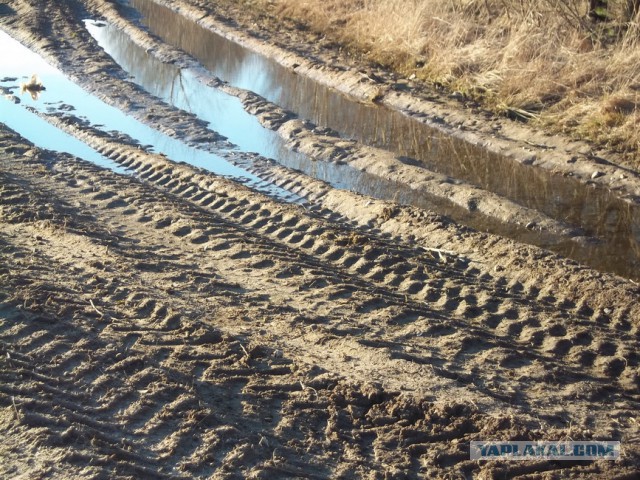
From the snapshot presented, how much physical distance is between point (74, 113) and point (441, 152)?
5.14 meters

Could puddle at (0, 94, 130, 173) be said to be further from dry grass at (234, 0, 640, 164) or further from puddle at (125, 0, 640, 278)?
dry grass at (234, 0, 640, 164)

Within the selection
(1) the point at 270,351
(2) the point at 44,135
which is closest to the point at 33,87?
(2) the point at 44,135

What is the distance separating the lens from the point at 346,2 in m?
16.2

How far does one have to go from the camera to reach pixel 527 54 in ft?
40.6

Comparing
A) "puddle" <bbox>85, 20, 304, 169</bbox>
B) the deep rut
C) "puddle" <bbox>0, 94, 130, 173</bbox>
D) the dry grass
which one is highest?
the dry grass

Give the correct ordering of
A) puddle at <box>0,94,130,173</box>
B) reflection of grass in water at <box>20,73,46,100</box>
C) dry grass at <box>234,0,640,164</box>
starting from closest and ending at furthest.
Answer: puddle at <box>0,94,130,173</box> → dry grass at <box>234,0,640,164</box> → reflection of grass in water at <box>20,73,46,100</box>

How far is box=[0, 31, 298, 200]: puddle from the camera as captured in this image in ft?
33.7

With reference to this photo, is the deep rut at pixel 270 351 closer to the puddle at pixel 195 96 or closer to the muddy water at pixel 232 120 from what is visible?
the muddy water at pixel 232 120

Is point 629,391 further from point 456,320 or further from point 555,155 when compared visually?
point 555,155

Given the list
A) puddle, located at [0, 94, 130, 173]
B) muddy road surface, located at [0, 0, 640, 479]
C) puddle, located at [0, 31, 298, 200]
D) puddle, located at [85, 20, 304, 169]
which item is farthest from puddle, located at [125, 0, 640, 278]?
puddle, located at [0, 94, 130, 173]

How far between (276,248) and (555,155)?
4.26 m

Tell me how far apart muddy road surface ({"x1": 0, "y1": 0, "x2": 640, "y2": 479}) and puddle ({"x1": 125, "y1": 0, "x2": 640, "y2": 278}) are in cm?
6

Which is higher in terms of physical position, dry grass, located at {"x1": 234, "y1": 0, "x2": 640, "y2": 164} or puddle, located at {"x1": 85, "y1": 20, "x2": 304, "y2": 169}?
dry grass, located at {"x1": 234, "y1": 0, "x2": 640, "y2": 164}

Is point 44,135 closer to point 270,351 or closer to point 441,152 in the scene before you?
point 441,152
